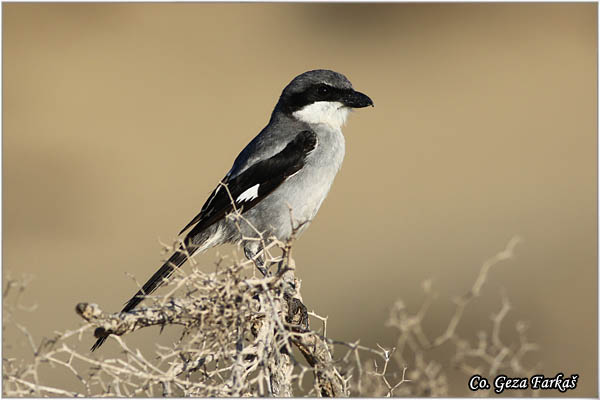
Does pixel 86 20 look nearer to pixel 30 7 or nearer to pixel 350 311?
pixel 30 7

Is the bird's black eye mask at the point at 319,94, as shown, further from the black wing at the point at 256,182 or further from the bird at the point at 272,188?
the black wing at the point at 256,182

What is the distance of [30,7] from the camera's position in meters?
15.0

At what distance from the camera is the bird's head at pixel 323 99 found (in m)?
4.20

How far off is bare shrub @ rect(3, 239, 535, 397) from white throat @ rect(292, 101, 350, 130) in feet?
5.75

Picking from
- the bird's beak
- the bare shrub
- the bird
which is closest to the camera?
the bare shrub

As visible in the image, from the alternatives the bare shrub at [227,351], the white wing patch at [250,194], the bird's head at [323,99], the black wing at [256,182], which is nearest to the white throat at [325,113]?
the bird's head at [323,99]

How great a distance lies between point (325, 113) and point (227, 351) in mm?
2087

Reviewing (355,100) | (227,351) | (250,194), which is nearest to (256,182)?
(250,194)

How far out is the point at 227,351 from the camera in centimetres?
236

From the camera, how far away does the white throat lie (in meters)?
4.20

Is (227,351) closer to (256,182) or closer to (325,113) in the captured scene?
(256,182)

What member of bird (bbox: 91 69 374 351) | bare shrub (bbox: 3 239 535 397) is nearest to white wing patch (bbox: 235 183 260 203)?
bird (bbox: 91 69 374 351)

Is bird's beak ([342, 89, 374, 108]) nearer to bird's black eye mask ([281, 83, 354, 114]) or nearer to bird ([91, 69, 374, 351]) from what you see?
bird's black eye mask ([281, 83, 354, 114])

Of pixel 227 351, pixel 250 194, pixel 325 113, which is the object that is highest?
pixel 325 113
